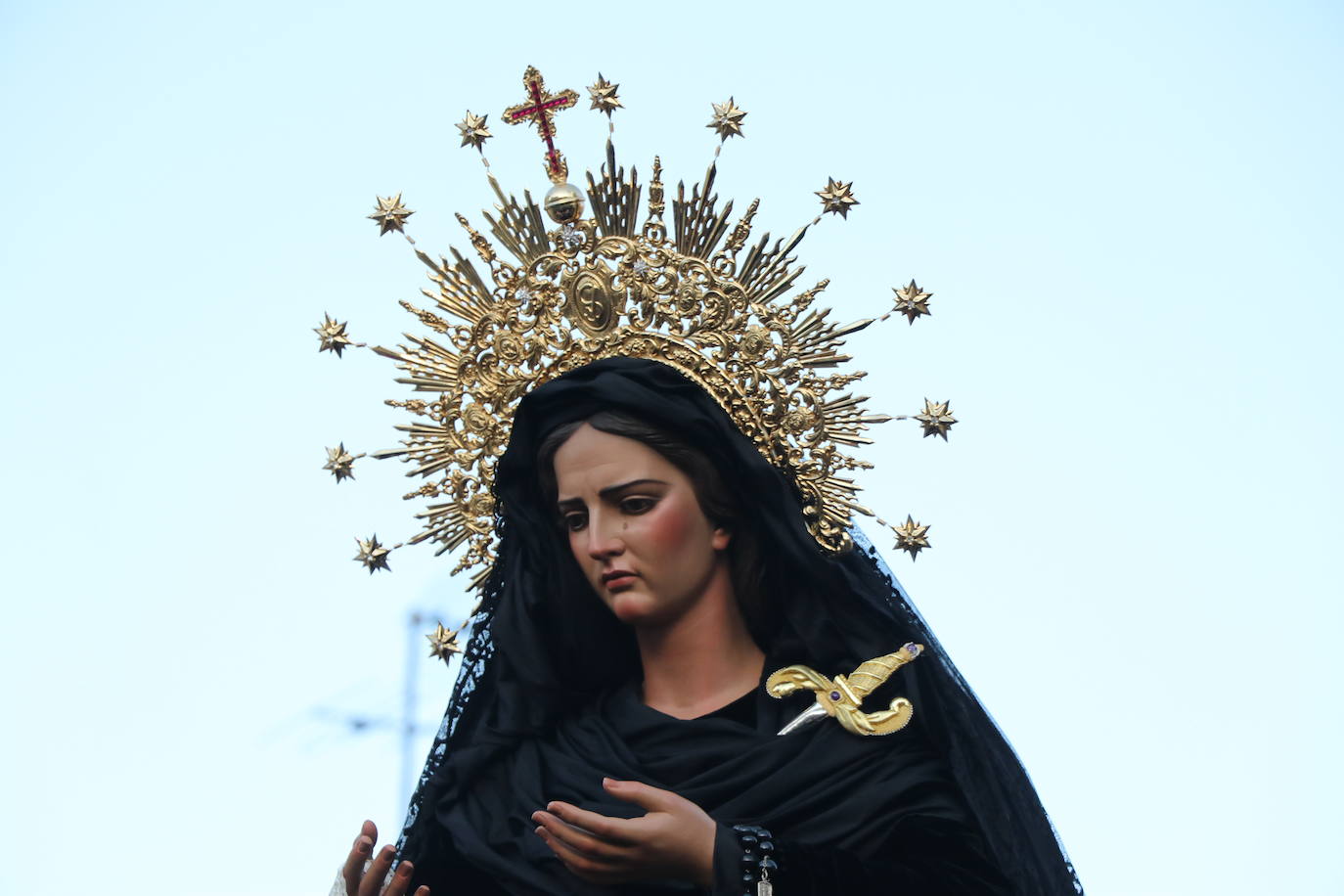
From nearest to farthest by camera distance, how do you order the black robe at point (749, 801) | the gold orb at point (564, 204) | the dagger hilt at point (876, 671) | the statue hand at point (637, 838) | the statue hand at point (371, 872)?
the statue hand at point (637, 838) → the black robe at point (749, 801) → the statue hand at point (371, 872) → the dagger hilt at point (876, 671) → the gold orb at point (564, 204)

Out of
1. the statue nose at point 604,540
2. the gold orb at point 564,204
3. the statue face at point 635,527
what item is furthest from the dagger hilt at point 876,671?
the gold orb at point 564,204

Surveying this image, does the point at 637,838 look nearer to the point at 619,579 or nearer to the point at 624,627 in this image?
the point at 619,579

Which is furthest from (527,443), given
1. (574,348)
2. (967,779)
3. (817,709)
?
(967,779)

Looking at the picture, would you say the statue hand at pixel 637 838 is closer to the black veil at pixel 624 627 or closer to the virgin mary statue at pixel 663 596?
the virgin mary statue at pixel 663 596

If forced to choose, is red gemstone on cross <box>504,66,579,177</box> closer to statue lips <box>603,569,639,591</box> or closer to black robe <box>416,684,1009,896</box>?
statue lips <box>603,569,639,591</box>

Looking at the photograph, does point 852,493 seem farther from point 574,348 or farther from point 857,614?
point 574,348

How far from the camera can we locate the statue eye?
6.16 m

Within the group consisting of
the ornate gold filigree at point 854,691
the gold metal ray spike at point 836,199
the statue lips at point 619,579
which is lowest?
the ornate gold filigree at point 854,691

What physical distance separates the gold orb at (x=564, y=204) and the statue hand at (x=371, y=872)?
189 centimetres

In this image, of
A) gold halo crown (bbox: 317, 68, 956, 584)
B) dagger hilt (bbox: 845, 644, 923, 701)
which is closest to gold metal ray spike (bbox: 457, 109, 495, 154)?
gold halo crown (bbox: 317, 68, 956, 584)

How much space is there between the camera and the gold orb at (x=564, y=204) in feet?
21.1

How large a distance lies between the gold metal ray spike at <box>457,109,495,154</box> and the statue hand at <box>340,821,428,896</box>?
2.10m

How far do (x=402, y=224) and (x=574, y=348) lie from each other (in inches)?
26.3

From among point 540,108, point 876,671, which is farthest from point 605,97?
point 876,671
